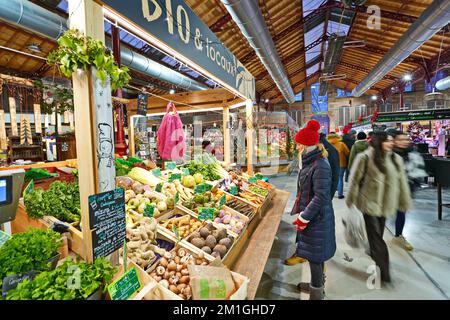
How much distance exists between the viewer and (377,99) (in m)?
21.2

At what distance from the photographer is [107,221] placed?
4.77 feet

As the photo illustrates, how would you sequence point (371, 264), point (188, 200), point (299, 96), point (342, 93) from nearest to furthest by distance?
1. point (188, 200)
2. point (371, 264)
3. point (342, 93)
4. point (299, 96)

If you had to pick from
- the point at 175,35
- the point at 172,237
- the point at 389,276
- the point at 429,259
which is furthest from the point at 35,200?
the point at 429,259

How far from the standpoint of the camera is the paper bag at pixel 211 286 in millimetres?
1433

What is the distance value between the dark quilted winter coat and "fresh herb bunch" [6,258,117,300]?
5.61ft

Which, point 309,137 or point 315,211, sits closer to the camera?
point 315,211

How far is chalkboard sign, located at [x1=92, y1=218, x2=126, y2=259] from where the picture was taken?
4.58ft

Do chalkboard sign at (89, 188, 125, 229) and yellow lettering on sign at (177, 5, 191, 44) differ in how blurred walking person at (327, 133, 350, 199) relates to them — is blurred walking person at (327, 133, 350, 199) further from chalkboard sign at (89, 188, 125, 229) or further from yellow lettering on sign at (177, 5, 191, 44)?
chalkboard sign at (89, 188, 125, 229)

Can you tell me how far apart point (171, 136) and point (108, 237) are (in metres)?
2.89

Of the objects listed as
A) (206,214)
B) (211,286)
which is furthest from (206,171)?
(211,286)

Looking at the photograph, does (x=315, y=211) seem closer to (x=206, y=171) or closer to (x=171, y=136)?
(x=206, y=171)

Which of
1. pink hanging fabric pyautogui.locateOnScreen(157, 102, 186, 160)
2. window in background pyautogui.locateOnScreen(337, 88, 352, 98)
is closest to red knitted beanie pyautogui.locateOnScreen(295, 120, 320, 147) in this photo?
pink hanging fabric pyautogui.locateOnScreen(157, 102, 186, 160)

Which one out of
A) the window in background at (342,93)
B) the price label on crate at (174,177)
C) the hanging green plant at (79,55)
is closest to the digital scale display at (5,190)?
the hanging green plant at (79,55)

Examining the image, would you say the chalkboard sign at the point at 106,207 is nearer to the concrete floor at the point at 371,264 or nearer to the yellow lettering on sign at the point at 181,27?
the yellow lettering on sign at the point at 181,27
